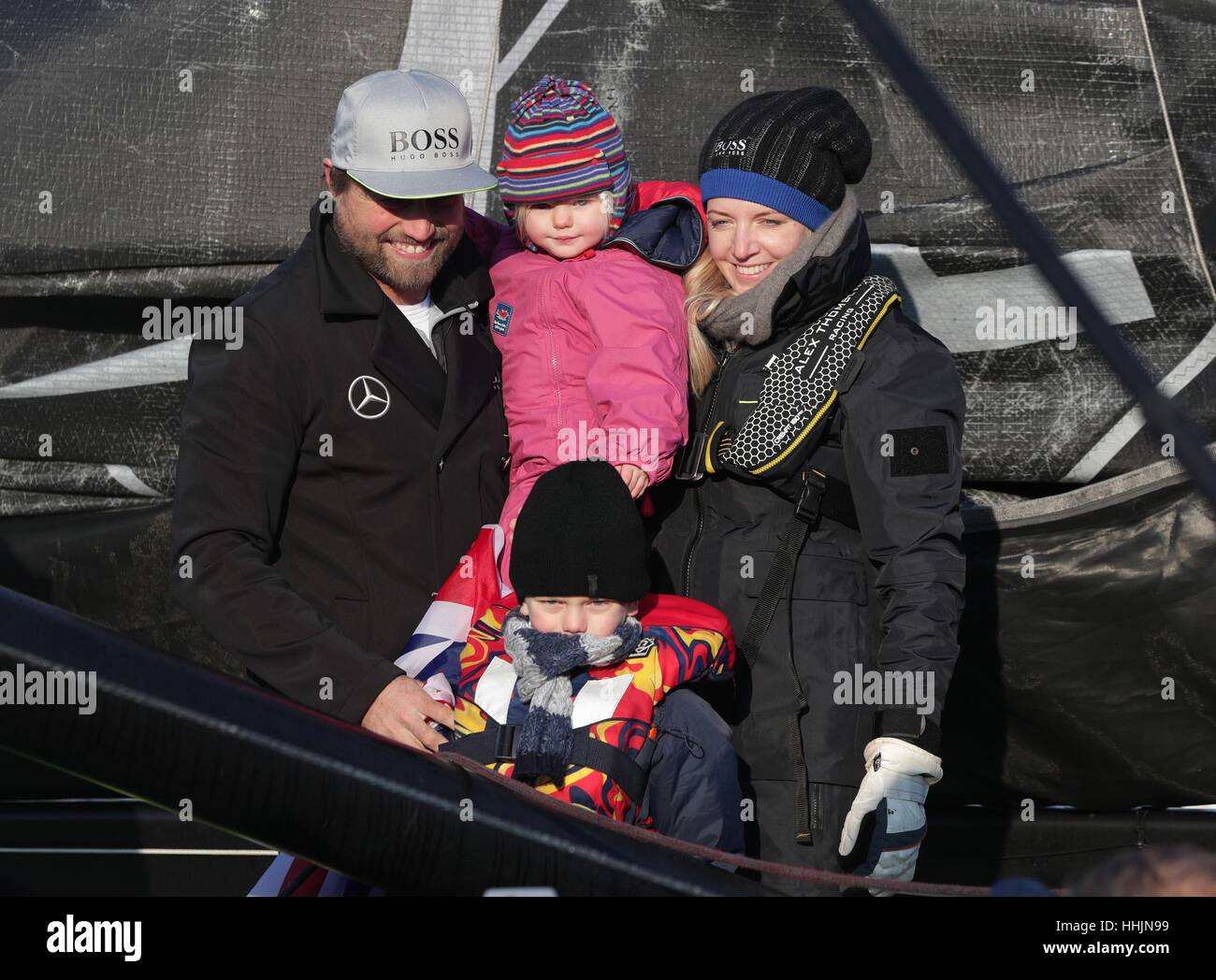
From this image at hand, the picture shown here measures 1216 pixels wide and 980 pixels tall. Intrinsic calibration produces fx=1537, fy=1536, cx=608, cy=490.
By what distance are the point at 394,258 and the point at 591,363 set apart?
0.42 metres

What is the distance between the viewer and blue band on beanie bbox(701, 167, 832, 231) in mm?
2867

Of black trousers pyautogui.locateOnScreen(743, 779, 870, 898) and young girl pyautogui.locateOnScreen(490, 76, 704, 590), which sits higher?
young girl pyautogui.locateOnScreen(490, 76, 704, 590)

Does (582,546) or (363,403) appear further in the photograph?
(363,403)

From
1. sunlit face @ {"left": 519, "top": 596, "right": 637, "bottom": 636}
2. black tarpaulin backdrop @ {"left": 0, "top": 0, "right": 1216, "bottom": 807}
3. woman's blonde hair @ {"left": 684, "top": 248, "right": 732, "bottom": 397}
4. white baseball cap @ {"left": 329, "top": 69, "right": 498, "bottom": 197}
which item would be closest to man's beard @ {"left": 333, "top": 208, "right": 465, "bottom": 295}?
white baseball cap @ {"left": 329, "top": 69, "right": 498, "bottom": 197}

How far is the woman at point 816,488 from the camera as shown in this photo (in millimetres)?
2717

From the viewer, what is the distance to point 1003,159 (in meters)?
4.25

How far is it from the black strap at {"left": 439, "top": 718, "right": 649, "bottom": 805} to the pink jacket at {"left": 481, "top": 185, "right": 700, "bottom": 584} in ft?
1.49

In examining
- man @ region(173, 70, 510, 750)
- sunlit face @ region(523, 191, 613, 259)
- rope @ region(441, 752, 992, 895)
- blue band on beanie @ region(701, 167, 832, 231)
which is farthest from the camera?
sunlit face @ region(523, 191, 613, 259)

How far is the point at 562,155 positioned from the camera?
9.71 ft

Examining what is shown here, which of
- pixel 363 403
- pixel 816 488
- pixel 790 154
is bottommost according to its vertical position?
pixel 816 488

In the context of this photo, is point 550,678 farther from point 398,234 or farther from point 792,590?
point 398,234

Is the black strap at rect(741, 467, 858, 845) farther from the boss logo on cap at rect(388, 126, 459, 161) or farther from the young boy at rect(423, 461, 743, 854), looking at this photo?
the boss logo on cap at rect(388, 126, 459, 161)

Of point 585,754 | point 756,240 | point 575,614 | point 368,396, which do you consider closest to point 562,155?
point 756,240
